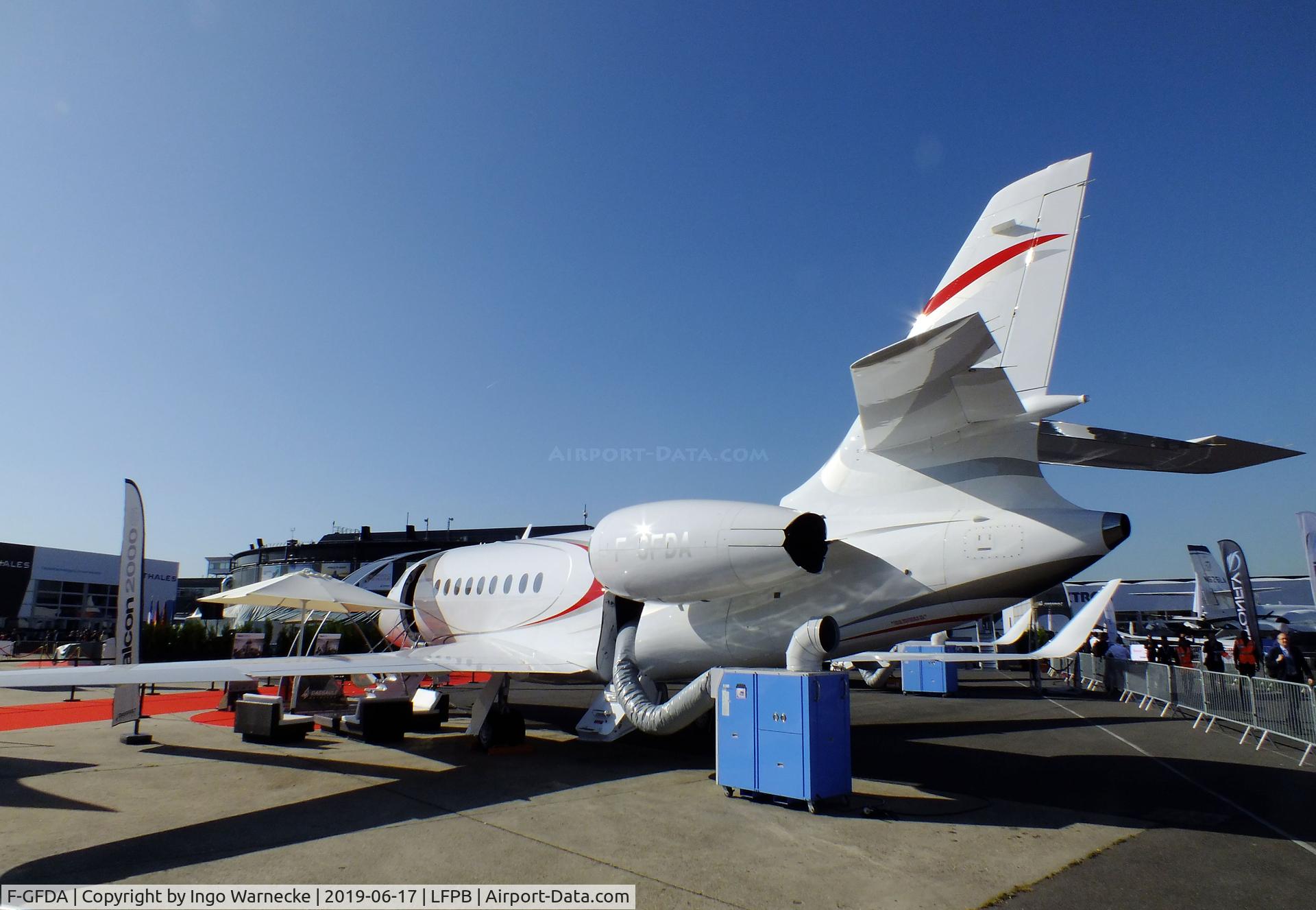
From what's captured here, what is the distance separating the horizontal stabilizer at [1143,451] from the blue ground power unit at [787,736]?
10.3 ft

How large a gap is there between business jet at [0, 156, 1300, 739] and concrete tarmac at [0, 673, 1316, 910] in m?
1.19

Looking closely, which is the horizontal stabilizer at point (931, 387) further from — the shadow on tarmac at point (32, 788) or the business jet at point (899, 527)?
the shadow on tarmac at point (32, 788)

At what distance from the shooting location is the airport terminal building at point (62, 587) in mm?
48531

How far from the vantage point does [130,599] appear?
10.8 metres

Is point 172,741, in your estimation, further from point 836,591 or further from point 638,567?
point 836,591

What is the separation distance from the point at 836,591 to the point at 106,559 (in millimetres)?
62287

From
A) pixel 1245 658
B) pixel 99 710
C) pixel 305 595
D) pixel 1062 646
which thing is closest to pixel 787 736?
pixel 1062 646

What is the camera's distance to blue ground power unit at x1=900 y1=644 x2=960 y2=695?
19828 mm

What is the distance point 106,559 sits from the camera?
54625 millimetres

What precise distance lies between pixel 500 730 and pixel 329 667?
2.67m

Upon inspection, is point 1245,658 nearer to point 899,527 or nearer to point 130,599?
point 899,527

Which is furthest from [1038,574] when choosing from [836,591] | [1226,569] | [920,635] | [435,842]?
[1226,569]

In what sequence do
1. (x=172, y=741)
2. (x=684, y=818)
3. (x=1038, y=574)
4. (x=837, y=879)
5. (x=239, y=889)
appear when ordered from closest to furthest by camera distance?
(x=239, y=889), (x=837, y=879), (x=684, y=818), (x=1038, y=574), (x=172, y=741)
